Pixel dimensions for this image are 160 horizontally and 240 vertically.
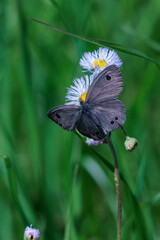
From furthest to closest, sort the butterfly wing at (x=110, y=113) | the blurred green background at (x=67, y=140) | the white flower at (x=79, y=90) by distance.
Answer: the blurred green background at (x=67, y=140) < the white flower at (x=79, y=90) < the butterfly wing at (x=110, y=113)

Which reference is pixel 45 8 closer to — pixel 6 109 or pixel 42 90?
pixel 42 90

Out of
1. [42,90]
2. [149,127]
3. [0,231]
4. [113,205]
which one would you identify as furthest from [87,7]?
[0,231]

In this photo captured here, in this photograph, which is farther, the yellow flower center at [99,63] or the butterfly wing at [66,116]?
the yellow flower center at [99,63]

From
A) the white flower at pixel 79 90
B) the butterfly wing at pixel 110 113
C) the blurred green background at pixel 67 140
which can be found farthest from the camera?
the blurred green background at pixel 67 140

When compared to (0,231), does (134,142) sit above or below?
above

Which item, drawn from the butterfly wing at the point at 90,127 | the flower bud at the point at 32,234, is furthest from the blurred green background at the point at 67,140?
the butterfly wing at the point at 90,127

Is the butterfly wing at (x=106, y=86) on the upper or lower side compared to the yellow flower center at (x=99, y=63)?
lower

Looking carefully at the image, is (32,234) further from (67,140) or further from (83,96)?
(67,140)

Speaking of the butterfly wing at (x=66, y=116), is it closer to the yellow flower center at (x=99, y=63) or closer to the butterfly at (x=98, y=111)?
the butterfly at (x=98, y=111)
